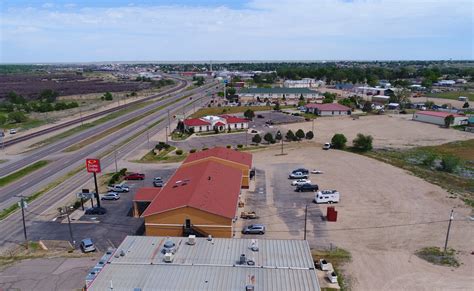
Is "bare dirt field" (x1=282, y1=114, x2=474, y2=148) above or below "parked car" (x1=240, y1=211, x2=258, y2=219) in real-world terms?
above

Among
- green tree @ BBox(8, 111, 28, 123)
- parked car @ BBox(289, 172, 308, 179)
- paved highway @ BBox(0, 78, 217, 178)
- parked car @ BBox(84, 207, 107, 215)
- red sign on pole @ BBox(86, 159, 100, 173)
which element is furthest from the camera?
green tree @ BBox(8, 111, 28, 123)

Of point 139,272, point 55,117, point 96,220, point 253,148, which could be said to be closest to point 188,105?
point 55,117

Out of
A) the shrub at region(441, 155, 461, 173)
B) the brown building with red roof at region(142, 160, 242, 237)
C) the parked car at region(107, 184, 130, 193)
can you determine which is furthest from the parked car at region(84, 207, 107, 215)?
the shrub at region(441, 155, 461, 173)

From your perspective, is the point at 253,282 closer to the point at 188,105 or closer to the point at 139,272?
the point at 139,272

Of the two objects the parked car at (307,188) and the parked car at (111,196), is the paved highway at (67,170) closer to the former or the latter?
the parked car at (111,196)

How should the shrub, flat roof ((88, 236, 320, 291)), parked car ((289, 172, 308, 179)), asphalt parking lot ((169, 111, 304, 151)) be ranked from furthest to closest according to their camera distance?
asphalt parking lot ((169, 111, 304, 151))
the shrub
parked car ((289, 172, 308, 179))
flat roof ((88, 236, 320, 291))

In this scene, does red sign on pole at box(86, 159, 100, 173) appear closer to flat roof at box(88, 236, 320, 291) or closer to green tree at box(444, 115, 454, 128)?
flat roof at box(88, 236, 320, 291)

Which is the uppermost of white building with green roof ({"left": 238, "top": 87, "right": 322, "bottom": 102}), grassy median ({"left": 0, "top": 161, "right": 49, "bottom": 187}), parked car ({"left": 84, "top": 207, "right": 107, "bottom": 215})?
white building with green roof ({"left": 238, "top": 87, "right": 322, "bottom": 102})
